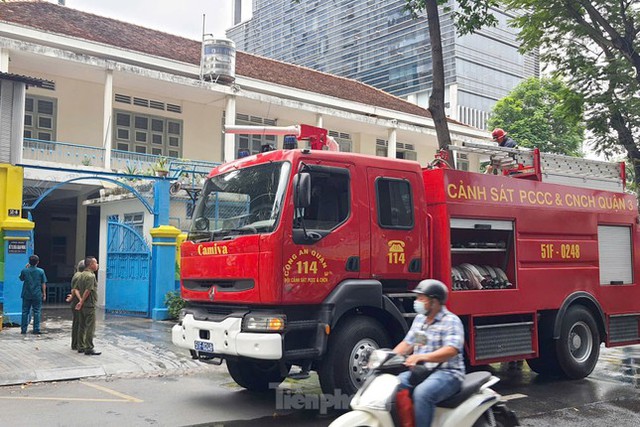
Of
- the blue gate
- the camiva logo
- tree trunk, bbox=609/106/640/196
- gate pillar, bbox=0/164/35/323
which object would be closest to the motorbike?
the camiva logo

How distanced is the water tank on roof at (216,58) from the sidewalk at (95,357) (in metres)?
11.7

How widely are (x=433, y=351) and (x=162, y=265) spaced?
10.7m

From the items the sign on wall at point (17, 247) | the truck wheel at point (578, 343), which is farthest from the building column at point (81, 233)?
the truck wheel at point (578, 343)

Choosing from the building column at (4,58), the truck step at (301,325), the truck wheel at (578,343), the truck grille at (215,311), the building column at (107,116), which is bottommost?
the truck wheel at (578,343)

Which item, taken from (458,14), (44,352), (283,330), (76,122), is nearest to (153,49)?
(76,122)

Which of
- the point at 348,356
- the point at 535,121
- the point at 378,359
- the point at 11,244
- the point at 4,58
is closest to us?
the point at 378,359

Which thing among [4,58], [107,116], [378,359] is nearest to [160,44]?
[107,116]

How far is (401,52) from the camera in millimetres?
63250

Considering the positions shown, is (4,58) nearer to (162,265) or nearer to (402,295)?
(162,265)

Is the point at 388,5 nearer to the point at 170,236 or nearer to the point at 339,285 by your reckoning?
the point at 170,236

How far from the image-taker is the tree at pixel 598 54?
12.4 metres

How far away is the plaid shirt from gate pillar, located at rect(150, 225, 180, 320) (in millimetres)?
10474

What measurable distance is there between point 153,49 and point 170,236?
1134 centimetres

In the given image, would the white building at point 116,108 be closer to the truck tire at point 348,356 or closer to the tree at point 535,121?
the truck tire at point 348,356
